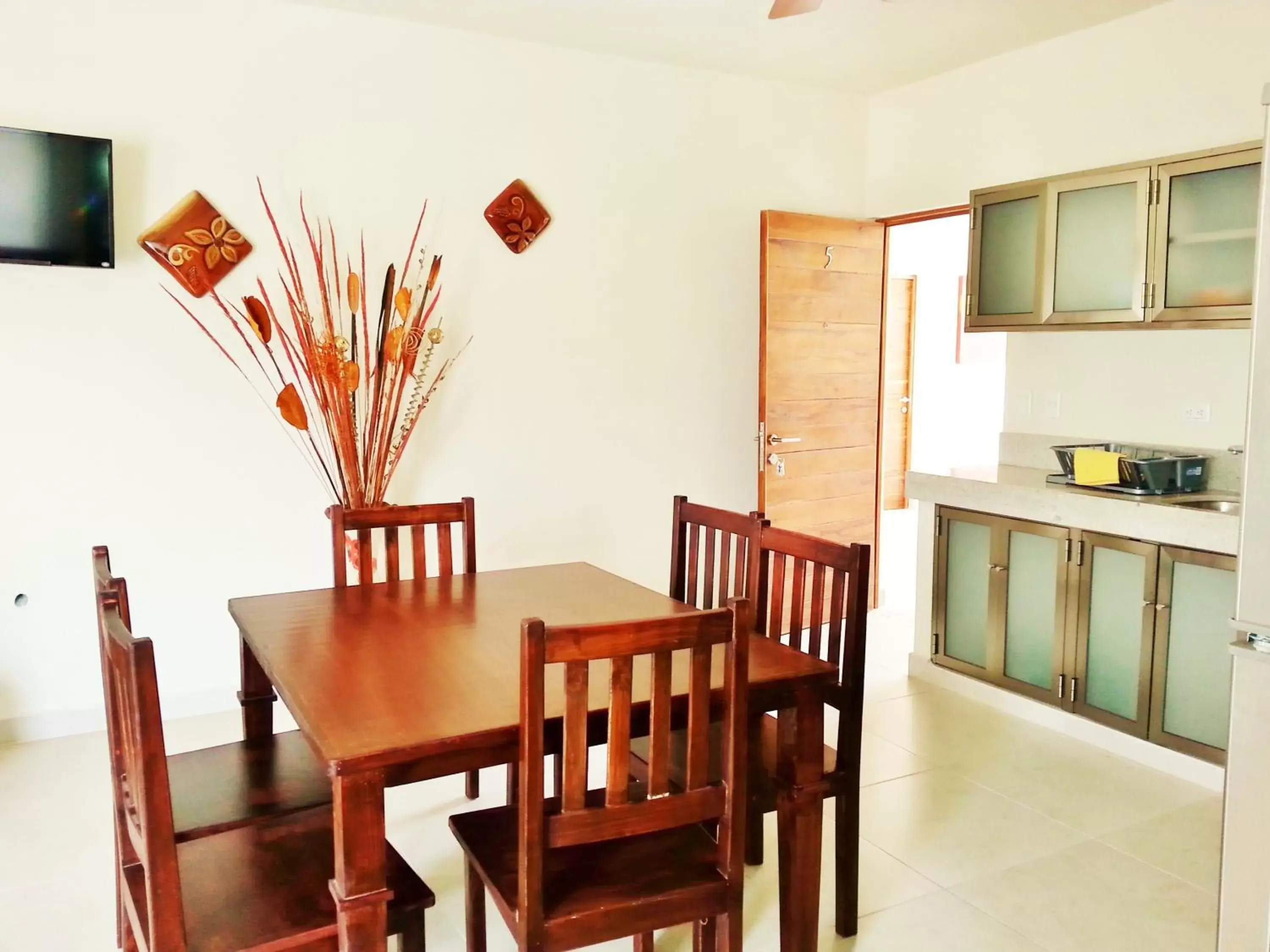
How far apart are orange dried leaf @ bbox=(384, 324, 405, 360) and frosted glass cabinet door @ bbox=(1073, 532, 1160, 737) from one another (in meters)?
2.50

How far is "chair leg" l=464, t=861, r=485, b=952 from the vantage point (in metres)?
2.03

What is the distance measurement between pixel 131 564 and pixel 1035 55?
399cm

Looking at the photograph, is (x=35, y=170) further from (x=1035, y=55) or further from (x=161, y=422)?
(x=1035, y=55)

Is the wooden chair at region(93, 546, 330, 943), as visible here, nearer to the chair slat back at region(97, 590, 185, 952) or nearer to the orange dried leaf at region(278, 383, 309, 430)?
the chair slat back at region(97, 590, 185, 952)

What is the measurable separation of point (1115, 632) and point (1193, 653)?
0.28 metres

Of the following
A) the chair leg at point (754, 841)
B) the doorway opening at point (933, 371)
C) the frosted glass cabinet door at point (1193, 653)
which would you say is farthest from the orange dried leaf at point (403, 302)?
the doorway opening at point (933, 371)

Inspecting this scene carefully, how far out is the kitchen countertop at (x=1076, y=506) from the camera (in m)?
3.09

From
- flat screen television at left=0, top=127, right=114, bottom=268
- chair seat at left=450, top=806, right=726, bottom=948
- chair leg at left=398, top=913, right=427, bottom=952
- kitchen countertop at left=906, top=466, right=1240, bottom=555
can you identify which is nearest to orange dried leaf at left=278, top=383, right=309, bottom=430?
flat screen television at left=0, top=127, right=114, bottom=268

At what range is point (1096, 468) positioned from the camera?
3.52 meters

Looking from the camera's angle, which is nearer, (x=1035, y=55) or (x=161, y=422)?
(x=161, y=422)

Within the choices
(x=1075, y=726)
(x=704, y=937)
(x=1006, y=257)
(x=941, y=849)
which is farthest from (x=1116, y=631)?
(x=704, y=937)

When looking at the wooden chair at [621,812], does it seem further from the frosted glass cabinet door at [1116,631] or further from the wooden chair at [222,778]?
the frosted glass cabinet door at [1116,631]

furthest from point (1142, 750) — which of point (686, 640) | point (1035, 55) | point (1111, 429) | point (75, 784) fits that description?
point (75, 784)

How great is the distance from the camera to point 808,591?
496cm
